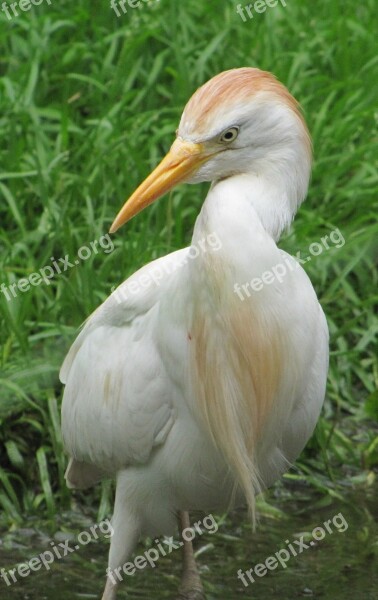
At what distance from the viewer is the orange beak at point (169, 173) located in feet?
12.2

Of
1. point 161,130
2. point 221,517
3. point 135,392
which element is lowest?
point 221,517

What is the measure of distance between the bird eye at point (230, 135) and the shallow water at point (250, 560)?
2.06 metres

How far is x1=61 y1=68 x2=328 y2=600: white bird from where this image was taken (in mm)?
3715

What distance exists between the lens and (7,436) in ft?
17.9

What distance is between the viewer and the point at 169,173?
3727mm

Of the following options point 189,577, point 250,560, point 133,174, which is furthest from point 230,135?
point 133,174

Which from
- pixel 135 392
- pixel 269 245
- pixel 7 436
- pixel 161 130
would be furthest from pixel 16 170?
pixel 269 245

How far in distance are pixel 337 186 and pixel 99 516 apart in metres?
2.43

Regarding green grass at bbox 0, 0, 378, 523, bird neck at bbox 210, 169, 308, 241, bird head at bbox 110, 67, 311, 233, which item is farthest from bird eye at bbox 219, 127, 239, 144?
green grass at bbox 0, 0, 378, 523

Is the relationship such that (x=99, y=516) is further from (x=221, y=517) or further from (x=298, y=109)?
(x=298, y=109)

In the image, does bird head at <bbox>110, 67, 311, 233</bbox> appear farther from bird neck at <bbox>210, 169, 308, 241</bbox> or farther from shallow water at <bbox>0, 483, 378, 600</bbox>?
shallow water at <bbox>0, 483, 378, 600</bbox>

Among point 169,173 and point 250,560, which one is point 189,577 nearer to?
point 250,560

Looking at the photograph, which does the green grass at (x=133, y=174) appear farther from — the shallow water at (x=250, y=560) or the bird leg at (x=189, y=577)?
the bird leg at (x=189, y=577)

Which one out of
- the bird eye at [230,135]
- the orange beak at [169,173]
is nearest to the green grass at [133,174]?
the orange beak at [169,173]
